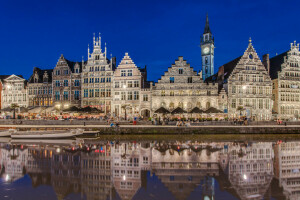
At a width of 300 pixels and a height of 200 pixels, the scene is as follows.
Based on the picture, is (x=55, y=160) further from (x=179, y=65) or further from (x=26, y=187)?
(x=179, y=65)

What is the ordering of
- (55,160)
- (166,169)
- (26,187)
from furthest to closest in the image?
(55,160)
(166,169)
(26,187)

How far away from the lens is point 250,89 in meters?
46.3

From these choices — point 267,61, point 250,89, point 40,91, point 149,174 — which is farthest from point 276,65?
point 40,91

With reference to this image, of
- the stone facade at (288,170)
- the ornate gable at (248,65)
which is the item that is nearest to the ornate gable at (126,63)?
the ornate gable at (248,65)

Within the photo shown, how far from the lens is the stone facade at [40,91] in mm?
51594

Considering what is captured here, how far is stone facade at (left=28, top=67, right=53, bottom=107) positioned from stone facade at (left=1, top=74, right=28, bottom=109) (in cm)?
234

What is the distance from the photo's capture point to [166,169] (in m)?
15.3

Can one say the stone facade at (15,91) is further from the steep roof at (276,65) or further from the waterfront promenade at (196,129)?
the steep roof at (276,65)

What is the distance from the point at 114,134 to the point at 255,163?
748 inches

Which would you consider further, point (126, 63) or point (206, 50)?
point (206, 50)

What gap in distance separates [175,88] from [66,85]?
23.1m

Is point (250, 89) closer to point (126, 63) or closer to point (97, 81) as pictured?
point (126, 63)

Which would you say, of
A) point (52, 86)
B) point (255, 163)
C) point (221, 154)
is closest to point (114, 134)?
point (221, 154)

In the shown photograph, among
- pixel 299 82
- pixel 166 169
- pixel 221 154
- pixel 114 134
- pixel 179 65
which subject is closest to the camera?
pixel 166 169
